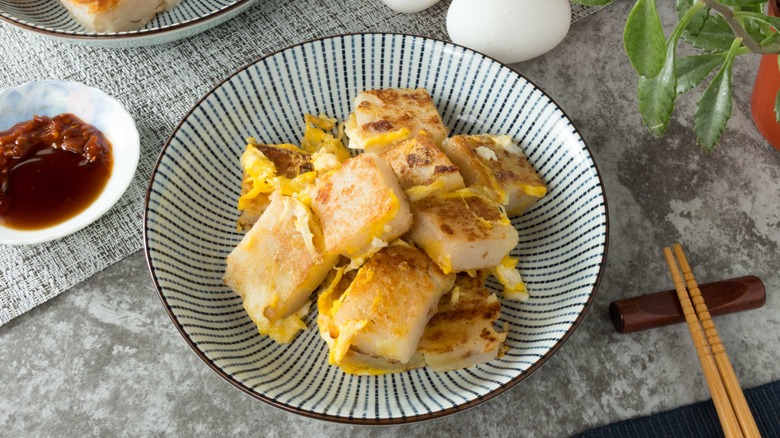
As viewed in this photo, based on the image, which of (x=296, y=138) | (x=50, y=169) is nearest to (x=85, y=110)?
(x=50, y=169)

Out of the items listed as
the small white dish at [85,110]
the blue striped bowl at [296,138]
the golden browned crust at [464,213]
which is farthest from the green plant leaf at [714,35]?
the small white dish at [85,110]

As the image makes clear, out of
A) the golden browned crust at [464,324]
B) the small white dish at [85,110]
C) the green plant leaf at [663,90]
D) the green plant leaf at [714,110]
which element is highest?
the green plant leaf at [663,90]

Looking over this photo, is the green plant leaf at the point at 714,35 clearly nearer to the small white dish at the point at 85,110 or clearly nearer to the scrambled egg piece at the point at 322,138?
the scrambled egg piece at the point at 322,138

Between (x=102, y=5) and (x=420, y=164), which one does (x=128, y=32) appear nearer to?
(x=102, y=5)

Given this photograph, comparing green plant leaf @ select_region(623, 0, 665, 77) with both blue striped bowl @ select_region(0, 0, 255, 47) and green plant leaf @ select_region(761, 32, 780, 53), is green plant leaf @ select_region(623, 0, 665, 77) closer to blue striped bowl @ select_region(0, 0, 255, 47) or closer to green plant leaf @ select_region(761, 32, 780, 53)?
green plant leaf @ select_region(761, 32, 780, 53)

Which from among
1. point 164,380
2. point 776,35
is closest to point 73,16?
point 164,380

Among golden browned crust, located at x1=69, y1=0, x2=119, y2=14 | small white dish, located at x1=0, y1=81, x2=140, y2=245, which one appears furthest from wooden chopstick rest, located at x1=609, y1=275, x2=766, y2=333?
golden browned crust, located at x1=69, y1=0, x2=119, y2=14

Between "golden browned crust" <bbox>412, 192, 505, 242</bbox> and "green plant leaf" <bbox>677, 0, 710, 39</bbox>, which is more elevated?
"green plant leaf" <bbox>677, 0, 710, 39</bbox>
